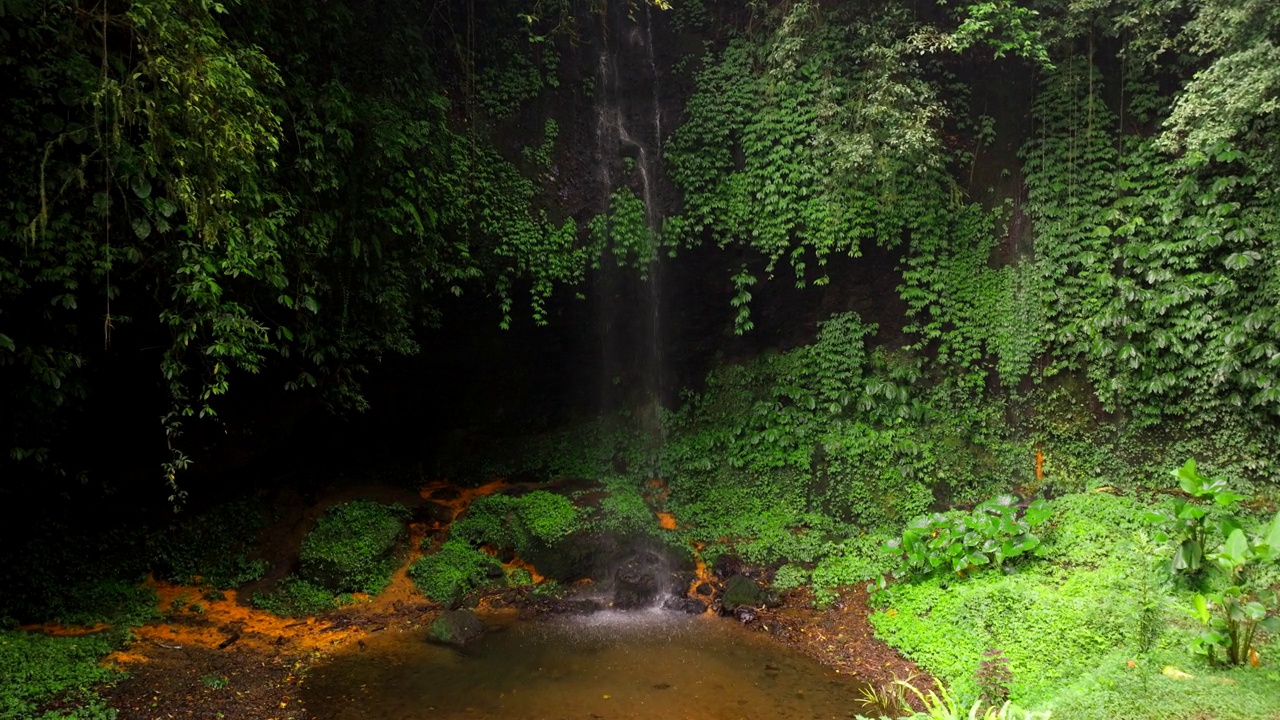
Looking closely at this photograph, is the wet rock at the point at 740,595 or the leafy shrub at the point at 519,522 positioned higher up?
the leafy shrub at the point at 519,522

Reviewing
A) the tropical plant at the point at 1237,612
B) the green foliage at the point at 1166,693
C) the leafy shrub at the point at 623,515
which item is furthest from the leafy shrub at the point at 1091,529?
the leafy shrub at the point at 623,515

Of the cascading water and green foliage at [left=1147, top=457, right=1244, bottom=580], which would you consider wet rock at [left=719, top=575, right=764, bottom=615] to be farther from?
green foliage at [left=1147, top=457, right=1244, bottom=580]

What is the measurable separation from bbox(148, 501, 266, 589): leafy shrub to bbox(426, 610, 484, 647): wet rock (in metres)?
2.54

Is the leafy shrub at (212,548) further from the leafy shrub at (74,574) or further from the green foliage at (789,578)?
the green foliage at (789,578)

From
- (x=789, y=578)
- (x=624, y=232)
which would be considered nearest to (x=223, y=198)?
(x=624, y=232)

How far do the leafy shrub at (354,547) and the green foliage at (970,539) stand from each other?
5830 millimetres

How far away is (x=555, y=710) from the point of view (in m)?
5.47

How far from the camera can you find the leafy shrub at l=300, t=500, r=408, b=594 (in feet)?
25.8

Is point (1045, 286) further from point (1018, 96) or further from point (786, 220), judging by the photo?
point (786, 220)

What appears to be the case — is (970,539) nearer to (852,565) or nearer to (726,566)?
(852,565)

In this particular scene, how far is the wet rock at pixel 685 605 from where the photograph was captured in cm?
762

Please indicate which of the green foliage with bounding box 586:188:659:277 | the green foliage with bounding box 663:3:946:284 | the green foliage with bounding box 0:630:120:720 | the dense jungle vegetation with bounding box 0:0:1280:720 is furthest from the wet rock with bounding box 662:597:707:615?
the green foliage with bounding box 0:630:120:720

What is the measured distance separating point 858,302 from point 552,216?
4449 mm

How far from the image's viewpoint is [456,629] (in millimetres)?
6934
